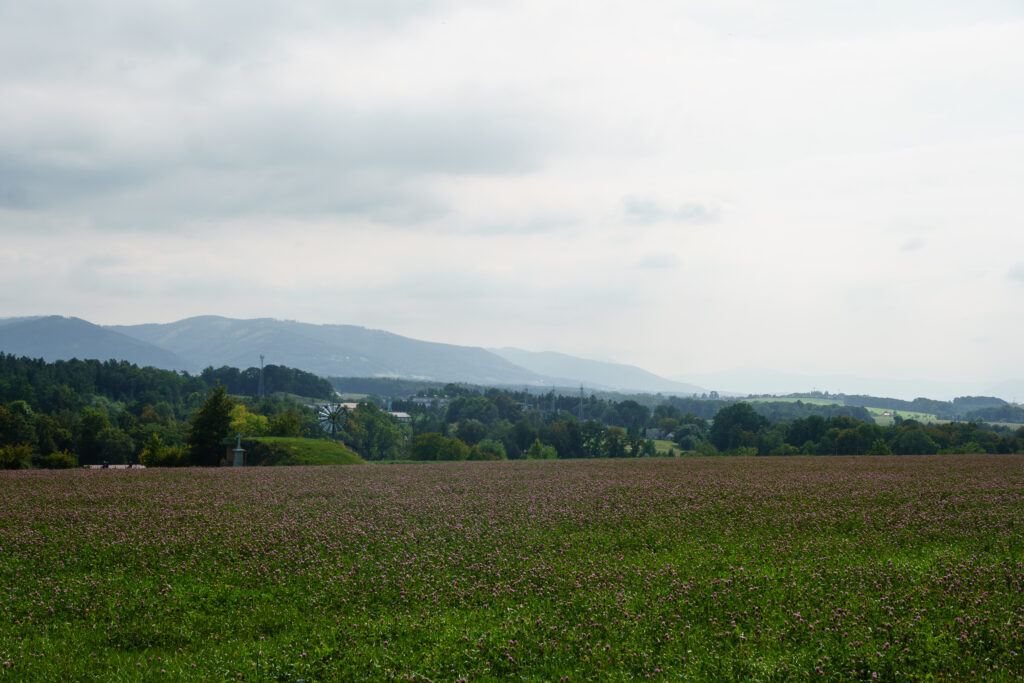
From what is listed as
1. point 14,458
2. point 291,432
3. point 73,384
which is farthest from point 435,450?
point 73,384

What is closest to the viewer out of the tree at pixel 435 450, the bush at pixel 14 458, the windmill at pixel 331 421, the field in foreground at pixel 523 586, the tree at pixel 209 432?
the field in foreground at pixel 523 586

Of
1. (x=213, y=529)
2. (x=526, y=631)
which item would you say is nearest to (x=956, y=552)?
(x=526, y=631)

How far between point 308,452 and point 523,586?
149 ft

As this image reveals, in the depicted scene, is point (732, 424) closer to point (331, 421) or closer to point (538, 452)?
point (538, 452)

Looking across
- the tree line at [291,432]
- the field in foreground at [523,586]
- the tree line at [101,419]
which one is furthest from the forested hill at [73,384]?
the field in foreground at [523,586]

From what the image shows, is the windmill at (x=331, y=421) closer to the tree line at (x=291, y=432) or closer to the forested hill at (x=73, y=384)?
the tree line at (x=291, y=432)

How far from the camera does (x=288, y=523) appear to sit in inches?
903

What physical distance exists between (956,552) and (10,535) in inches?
1081

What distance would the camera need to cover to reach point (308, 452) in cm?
5728

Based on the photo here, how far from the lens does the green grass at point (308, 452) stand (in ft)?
182

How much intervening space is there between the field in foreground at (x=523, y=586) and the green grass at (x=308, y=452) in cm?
Result: 2806

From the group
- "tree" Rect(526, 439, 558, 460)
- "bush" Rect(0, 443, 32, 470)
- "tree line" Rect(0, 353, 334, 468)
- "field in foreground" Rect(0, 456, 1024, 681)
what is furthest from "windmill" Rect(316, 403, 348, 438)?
"field in foreground" Rect(0, 456, 1024, 681)

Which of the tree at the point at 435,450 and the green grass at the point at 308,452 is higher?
the green grass at the point at 308,452

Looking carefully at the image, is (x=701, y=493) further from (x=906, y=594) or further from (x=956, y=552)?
(x=906, y=594)
